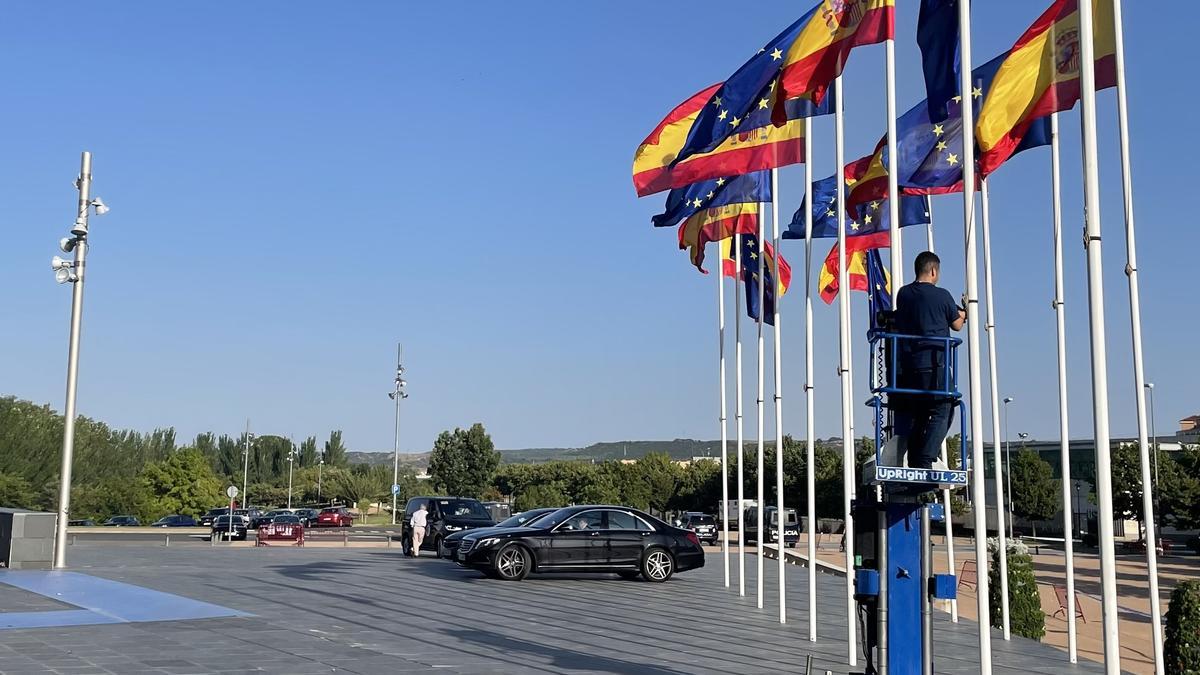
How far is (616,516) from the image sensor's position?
73.1 ft

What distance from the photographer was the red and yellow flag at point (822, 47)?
12.6 m

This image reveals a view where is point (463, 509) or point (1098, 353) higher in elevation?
point (1098, 353)

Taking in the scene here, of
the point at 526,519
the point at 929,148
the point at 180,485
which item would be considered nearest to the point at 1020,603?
the point at 929,148

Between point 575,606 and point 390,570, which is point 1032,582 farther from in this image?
point 390,570

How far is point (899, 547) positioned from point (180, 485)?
78420mm

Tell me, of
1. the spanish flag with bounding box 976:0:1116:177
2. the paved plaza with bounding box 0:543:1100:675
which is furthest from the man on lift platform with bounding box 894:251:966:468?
the spanish flag with bounding box 976:0:1116:177

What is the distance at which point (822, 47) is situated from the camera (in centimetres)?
1289

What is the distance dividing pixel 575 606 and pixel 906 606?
921cm

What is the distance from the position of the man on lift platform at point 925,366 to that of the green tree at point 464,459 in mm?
68271

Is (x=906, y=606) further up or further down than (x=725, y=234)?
further down

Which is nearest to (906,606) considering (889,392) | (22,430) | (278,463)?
(889,392)

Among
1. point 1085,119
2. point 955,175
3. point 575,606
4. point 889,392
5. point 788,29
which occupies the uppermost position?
point 788,29

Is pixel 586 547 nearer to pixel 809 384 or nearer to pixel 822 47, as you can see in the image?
pixel 809 384

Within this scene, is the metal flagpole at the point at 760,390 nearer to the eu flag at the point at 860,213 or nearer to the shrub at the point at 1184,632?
the eu flag at the point at 860,213
